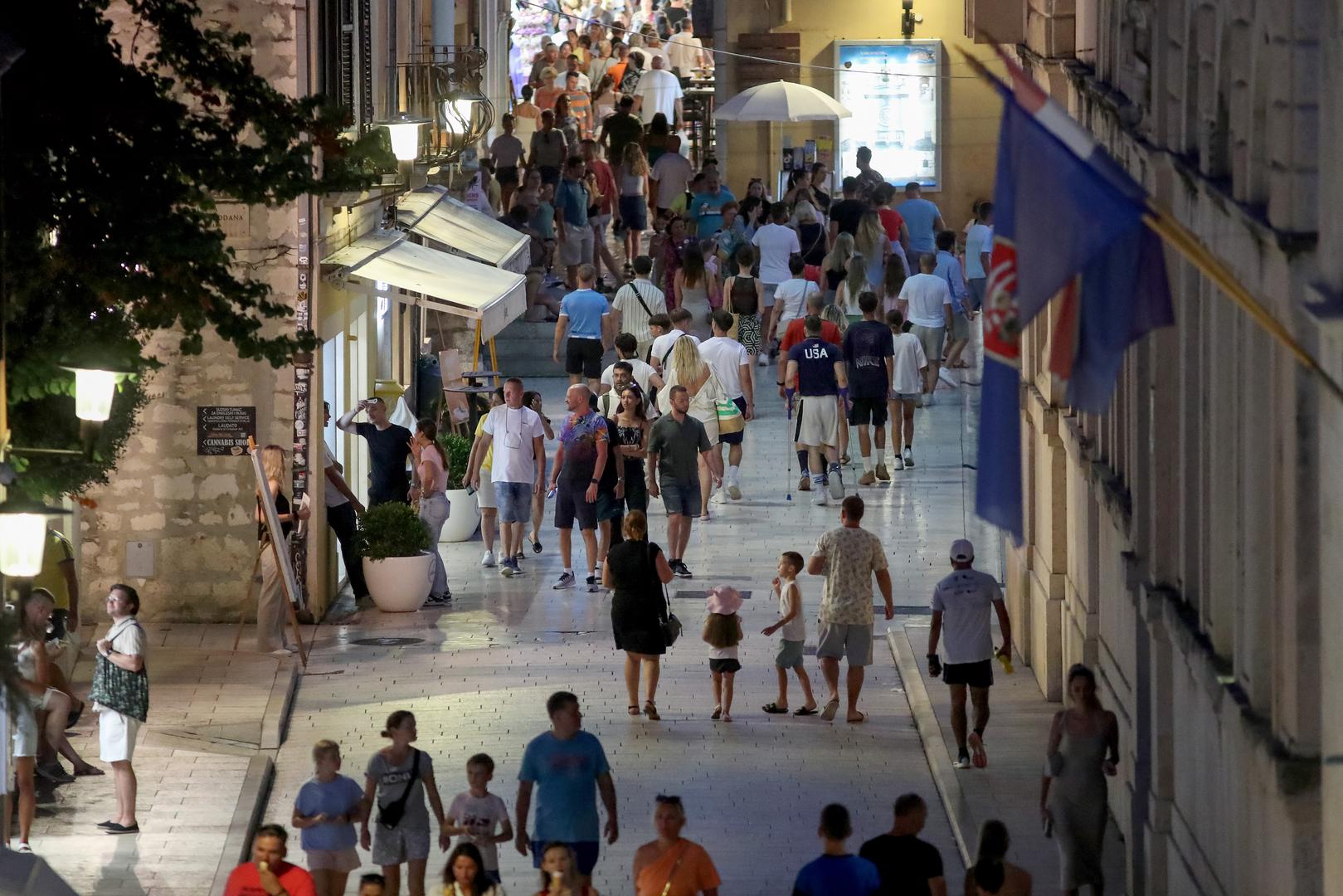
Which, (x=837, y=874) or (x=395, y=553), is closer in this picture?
(x=837, y=874)

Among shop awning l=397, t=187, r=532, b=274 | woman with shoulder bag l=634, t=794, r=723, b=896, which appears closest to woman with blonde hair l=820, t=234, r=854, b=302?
shop awning l=397, t=187, r=532, b=274

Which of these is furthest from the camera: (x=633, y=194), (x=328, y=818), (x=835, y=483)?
(x=633, y=194)

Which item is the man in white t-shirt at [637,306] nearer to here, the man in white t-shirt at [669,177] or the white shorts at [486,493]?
the white shorts at [486,493]

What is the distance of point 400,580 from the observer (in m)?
20.1

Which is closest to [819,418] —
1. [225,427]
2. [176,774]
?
[225,427]

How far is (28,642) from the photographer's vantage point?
13836 millimetres

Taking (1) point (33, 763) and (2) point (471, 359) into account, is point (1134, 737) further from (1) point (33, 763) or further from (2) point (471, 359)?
(2) point (471, 359)

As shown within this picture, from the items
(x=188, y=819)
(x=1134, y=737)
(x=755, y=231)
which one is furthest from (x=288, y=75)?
(x=755, y=231)

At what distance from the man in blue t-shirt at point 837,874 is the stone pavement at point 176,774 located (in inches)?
162

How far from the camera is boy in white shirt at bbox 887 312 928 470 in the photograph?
2534cm

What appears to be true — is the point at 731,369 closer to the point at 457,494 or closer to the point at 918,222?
the point at 457,494

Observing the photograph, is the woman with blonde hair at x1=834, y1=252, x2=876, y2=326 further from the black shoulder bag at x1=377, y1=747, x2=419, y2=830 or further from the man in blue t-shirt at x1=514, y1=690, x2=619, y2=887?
the black shoulder bag at x1=377, y1=747, x2=419, y2=830

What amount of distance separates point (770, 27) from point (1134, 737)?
27.0 m

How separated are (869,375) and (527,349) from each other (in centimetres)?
862
